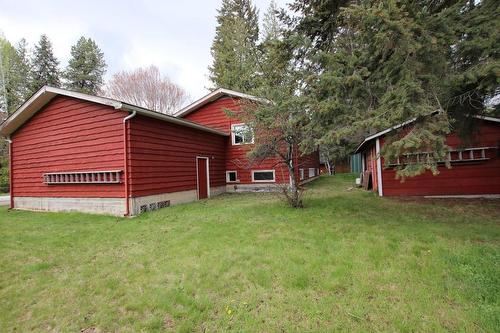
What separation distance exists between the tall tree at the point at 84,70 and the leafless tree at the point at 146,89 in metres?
2.77

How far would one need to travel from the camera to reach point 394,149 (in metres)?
4.72

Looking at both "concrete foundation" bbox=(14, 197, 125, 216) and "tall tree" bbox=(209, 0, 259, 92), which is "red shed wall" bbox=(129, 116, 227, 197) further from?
"tall tree" bbox=(209, 0, 259, 92)

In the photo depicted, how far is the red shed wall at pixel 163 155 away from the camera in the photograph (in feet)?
29.1

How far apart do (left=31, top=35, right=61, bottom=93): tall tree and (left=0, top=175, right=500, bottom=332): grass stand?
88.5ft

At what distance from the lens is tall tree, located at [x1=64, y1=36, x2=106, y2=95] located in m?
28.1

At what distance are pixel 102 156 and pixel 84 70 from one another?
24694 mm

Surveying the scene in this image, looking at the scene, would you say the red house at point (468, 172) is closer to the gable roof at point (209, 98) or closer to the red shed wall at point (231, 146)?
the red shed wall at point (231, 146)

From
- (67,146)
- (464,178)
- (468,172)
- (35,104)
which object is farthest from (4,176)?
(468,172)

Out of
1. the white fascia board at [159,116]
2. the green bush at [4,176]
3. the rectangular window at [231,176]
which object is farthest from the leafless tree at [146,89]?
the white fascia board at [159,116]

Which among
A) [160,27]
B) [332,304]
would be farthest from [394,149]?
[160,27]

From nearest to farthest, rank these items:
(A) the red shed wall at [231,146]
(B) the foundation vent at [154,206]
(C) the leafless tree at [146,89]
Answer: (B) the foundation vent at [154,206] < (A) the red shed wall at [231,146] < (C) the leafless tree at [146,89]

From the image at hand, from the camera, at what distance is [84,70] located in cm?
2831

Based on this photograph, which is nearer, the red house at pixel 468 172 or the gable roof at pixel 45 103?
the gable roof at pixel 45 103

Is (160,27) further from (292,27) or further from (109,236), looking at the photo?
(109,236)
